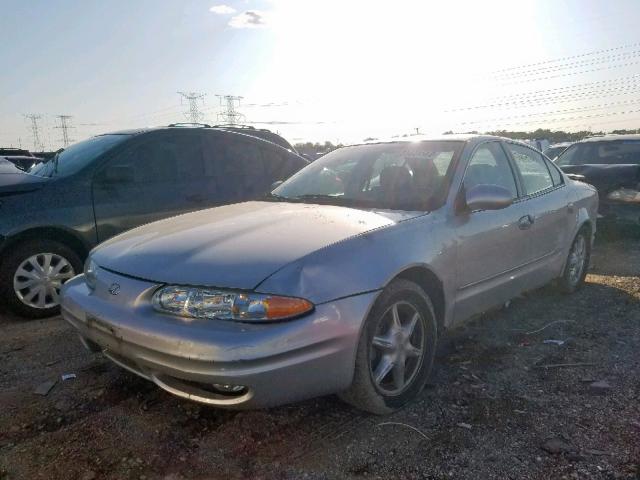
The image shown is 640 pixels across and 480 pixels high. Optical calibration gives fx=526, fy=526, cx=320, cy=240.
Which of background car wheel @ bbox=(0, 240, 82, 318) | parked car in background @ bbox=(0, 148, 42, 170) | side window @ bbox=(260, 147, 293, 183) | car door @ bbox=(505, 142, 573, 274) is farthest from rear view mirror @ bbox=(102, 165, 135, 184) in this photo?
parked car in background @ bbox=(0, 148, 42, 170)

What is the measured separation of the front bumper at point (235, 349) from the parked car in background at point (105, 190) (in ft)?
6.68

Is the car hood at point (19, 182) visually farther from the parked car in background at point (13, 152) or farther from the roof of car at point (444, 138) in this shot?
the parked car in background at point (13, 152)

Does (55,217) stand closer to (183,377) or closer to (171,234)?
(171,234)

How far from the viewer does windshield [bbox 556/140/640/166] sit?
8.19m

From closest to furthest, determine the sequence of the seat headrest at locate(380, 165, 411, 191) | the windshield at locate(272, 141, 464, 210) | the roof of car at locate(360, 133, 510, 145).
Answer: the windshield at locate(272, 141, 464, 210), the seat headrest at locate(380, 165, 411, 191), the roof of car at locate(360, 133, 510, 145)

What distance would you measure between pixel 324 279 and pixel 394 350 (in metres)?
0.67

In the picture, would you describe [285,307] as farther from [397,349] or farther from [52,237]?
[52,237]

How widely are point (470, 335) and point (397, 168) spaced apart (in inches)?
56.0

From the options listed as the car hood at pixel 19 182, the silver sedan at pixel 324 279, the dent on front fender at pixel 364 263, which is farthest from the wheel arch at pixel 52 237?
the dent on front fender at pixel 364 263

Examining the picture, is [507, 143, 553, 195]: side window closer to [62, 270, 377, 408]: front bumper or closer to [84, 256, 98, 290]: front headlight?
[62, 270, 377, 408]: front bumper

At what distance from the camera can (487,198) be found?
10.6 ft

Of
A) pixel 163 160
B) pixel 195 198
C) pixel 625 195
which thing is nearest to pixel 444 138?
pixel 195 198

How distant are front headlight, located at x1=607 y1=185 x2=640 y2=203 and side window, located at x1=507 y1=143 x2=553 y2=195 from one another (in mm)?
3321

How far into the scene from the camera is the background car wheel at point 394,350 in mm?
2576
